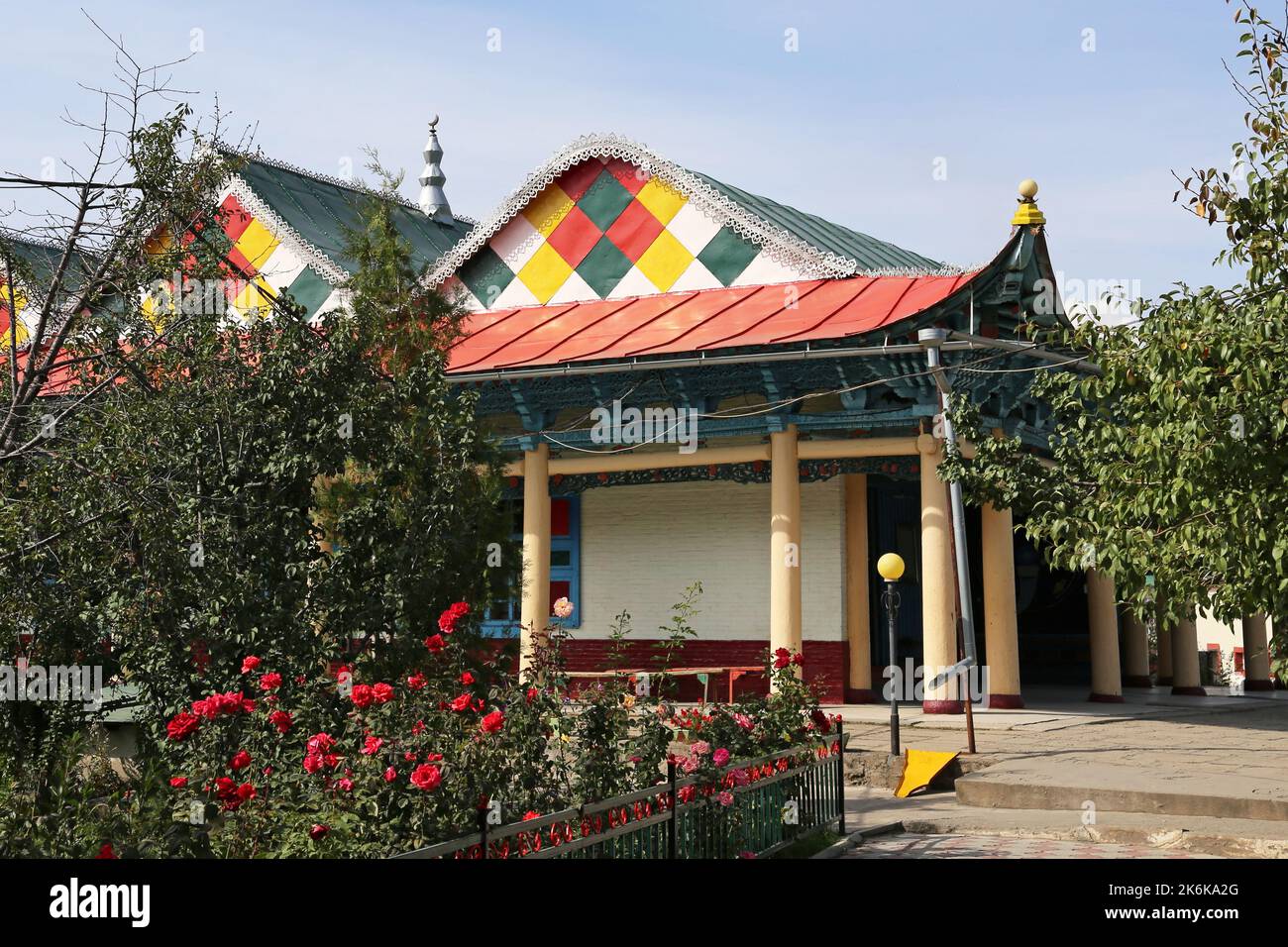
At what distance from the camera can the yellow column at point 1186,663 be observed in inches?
1009

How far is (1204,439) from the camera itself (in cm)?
865

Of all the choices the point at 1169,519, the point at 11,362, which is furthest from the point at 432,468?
the point at 1169,519

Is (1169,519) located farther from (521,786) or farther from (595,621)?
(595,621)

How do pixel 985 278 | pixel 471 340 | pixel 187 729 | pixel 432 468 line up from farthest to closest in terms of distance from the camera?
pixel 471 340
pixel 985 278
pixel 432 468
pixel 187 729

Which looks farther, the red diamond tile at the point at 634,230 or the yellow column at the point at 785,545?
the red diamond tile at the point at 634,230

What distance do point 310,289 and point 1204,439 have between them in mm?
18644

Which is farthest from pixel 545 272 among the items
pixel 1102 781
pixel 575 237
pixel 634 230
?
pixel 1102 781

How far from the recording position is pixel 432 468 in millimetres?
10539

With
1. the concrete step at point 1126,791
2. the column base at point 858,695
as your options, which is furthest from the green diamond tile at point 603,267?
the concrete step at point 1126,791

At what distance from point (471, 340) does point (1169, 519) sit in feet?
46.7

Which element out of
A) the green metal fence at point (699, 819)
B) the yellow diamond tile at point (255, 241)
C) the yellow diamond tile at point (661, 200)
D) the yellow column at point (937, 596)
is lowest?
the green metal fence at point (699, 819)

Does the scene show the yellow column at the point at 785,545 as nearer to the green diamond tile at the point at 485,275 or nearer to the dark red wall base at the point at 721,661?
the dark red wall base at the point at 721,661

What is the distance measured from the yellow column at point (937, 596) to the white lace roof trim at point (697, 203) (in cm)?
325
